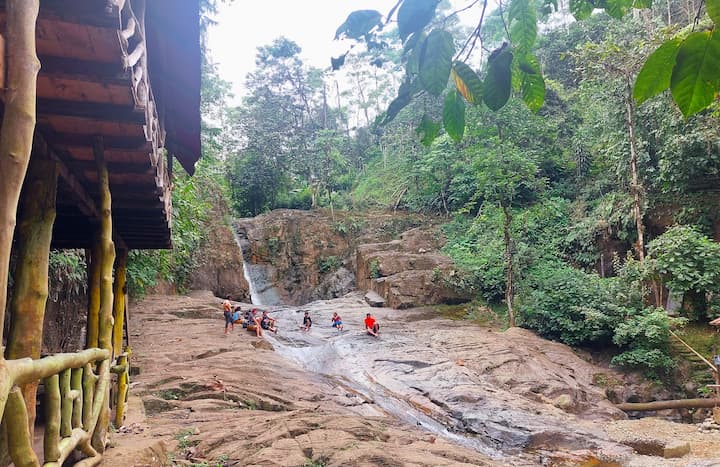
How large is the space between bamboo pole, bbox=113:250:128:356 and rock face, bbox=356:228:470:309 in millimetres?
13371

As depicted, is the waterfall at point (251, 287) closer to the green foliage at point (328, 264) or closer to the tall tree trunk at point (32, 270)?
the green foliage at point (328, 264)

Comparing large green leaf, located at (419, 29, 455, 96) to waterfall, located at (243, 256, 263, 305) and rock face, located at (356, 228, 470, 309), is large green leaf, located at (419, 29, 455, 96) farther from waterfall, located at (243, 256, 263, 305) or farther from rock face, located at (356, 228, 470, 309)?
waterfall, located at (243, 256, 263, 305)

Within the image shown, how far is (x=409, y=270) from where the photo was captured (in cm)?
2188

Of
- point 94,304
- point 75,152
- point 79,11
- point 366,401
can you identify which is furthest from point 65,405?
point 366,401

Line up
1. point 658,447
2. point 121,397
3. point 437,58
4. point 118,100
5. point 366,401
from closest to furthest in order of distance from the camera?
1. point 437,58
2. point 118,100
3. point 121,397
4. point 658,447
5. point 366,401

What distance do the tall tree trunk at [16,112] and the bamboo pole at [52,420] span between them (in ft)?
4.42

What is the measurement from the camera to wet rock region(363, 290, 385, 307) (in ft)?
67.4

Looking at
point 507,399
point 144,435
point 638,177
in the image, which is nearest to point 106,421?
point 144,435

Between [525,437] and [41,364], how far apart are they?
8017 millimetres

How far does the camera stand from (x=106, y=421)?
416 centimetres

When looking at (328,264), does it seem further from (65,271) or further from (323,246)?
(65,271)

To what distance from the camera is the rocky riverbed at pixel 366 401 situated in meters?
5.48

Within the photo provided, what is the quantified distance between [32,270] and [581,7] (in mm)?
3532

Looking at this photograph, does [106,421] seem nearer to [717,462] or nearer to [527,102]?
[527,102]
